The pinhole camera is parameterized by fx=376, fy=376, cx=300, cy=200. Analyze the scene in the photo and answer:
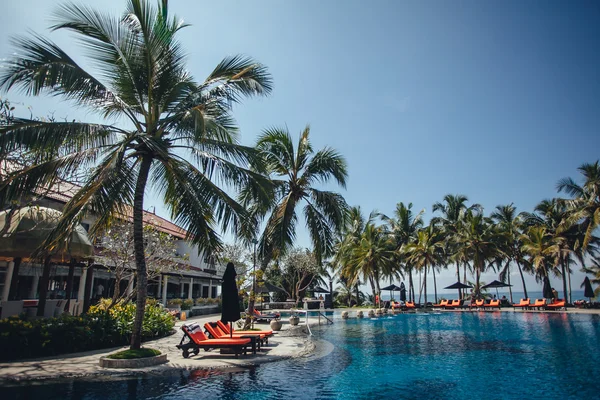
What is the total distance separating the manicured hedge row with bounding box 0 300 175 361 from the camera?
9.83 m

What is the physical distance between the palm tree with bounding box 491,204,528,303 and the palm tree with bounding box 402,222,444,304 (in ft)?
20.5

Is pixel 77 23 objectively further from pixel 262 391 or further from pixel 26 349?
pixel 262 391

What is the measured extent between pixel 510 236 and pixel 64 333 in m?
39.6

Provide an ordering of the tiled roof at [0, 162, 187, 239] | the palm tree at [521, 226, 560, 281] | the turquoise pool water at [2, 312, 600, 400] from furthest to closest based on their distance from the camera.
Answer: the palm tree at [521, 226, 560, 281] < the tiled roof at [0, 162, 187, 239] < the turquoise pool water at [2, 312, 600, 400]

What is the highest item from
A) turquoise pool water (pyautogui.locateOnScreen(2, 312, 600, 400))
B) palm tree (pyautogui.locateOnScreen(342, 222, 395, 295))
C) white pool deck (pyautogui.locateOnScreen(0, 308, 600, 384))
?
palm tree (pyautogui.locateOnScreen(342, 222, 395, 295))

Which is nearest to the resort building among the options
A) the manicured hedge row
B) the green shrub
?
the green shrub

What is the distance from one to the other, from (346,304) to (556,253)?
2635 cm

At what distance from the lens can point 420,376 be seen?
944 cm

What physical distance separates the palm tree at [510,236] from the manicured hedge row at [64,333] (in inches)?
1437

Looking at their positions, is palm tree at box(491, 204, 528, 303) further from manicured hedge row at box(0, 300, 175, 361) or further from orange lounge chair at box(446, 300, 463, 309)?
manicured hedge row at box(0, 300, 175, 361)

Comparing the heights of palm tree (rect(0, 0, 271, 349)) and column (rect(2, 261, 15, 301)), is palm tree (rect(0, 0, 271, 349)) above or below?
above

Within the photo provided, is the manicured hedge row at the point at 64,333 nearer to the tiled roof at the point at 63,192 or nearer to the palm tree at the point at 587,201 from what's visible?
the tiled roof at the point at 63,192

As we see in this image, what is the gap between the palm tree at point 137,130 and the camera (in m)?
8.41

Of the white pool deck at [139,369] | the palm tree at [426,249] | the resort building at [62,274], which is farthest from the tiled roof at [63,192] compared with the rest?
the palm tree at [426,249]
